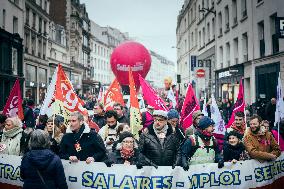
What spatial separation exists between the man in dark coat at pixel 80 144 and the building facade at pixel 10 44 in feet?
77.7

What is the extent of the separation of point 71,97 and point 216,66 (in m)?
26.6

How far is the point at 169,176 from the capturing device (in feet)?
17.8

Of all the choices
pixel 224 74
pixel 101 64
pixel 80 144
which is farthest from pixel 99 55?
pixel 80 144

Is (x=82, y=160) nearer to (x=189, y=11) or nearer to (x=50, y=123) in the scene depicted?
(x=50, y=123)

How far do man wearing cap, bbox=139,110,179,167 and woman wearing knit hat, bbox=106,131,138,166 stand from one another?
17cm

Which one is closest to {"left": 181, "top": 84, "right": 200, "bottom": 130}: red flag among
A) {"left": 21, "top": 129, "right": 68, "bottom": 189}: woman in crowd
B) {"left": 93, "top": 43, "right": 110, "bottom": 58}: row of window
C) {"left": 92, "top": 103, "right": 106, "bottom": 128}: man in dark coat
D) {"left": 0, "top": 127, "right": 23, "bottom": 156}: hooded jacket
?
{"left": 92, "top": 103, "right": 106, "bottom": 128}: man in dark coat

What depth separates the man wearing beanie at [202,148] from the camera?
17.9 ft

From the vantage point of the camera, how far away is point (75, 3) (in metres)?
56.9

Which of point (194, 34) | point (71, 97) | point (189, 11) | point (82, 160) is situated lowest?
point (82, 160)

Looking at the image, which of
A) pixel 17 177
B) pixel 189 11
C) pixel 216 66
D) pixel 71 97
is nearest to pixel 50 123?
pixel 71 97

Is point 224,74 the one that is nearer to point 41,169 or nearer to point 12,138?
point 12,138

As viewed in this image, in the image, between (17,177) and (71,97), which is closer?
(17,177)

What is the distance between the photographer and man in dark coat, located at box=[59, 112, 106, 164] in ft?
18.1

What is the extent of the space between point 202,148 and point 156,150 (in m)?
0.72
